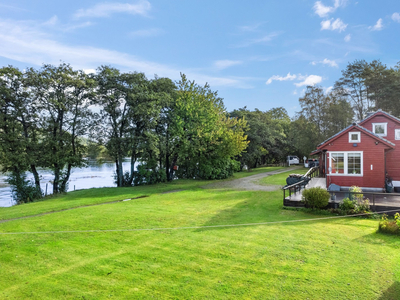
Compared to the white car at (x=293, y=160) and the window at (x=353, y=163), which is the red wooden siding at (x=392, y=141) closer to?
the window at (x=353, y=163)

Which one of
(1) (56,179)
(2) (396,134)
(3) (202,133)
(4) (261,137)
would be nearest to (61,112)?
(1) (56,179)

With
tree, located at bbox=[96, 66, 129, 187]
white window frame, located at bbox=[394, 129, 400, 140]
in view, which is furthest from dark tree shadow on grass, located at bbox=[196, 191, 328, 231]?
tree, located at bbox=[96, 66, 129, 187]

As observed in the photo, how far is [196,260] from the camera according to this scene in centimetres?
621

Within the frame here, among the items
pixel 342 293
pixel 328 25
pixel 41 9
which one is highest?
pixel 328 25

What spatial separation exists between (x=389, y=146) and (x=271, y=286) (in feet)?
49.2

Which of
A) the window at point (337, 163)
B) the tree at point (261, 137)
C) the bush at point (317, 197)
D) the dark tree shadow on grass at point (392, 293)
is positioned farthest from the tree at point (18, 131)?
the window at point (337, 163)

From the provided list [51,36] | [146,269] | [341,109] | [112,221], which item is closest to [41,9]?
[51,36]

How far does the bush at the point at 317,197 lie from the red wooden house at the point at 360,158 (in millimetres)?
6205

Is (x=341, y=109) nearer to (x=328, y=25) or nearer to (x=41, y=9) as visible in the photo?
(x=328, y=25)

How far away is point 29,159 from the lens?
1927 centimetres

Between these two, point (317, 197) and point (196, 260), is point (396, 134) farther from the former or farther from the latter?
point (196, 260)

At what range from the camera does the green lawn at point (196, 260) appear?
4902 millimetres

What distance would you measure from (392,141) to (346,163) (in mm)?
4969

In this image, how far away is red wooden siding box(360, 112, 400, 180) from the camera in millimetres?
17578
